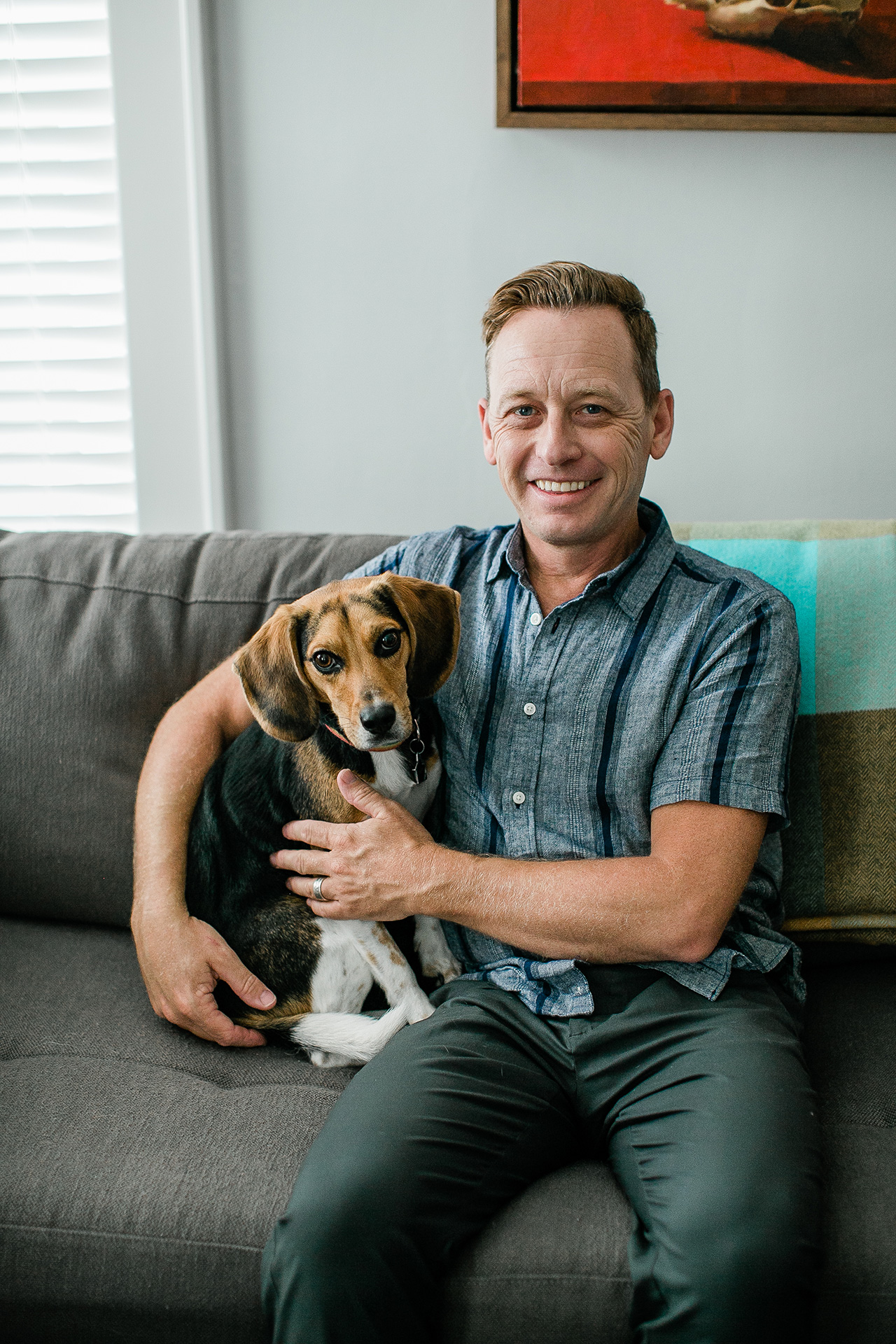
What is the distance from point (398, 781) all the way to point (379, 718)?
0.19m

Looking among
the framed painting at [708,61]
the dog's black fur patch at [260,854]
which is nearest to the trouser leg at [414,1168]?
the dog's black fur patch at [260,854]

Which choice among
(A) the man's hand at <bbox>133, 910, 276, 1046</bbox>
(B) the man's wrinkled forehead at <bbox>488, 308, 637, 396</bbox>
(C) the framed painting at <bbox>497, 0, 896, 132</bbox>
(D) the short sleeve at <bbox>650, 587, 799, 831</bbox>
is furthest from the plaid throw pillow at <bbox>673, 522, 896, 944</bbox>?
(C) the framed painting at <bbox>497, 0, 896, 132</bbox>

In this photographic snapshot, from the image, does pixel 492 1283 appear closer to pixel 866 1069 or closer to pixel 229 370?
pixel 866 1069

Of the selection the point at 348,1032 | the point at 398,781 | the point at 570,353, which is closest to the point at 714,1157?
the point at 348,1032

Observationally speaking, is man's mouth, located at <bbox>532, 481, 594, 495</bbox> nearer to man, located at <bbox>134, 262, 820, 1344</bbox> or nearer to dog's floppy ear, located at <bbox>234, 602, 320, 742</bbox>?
man, located at <bbox>134, 262, 820, 1344</bbox>

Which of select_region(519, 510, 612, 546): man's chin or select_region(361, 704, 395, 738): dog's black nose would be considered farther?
select_region(519, 510, 612, 546): man's chin

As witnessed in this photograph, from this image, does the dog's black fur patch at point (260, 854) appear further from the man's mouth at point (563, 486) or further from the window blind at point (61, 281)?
the window blind at point (61, 281)

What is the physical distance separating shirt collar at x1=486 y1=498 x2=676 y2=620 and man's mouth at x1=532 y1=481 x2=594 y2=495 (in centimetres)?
13

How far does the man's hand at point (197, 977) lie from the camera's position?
4.56 feet

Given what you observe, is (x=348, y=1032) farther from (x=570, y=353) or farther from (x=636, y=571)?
(x=570, y=353)

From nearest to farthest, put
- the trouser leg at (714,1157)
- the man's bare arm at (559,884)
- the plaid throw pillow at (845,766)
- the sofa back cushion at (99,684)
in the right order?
the trouser leg at (714,1157)
the man's bare arm at (559,884)
the plaid throw pillow at (845,766)
the sofa back cushion at (99,684)

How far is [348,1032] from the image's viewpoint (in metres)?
1.35

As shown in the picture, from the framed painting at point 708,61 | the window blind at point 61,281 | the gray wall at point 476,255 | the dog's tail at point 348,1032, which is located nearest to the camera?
the dog's tail at point 348,1032

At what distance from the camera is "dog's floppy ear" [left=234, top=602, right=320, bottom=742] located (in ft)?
4.35
